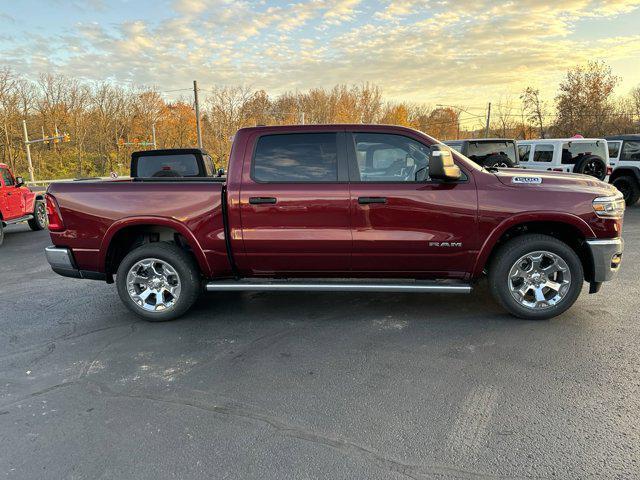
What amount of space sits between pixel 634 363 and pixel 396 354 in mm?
1855

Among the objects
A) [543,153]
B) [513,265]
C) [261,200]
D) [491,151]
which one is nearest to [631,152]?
[543,153]

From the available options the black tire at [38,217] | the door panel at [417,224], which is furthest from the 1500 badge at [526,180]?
the black tire at [38,217]

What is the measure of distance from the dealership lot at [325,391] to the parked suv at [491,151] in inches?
325

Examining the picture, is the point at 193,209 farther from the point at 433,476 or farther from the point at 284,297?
the point at 433,476

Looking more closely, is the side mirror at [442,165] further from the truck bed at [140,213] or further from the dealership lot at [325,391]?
the truck bed at [140,213]

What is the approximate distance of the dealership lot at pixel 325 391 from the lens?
2.44 meters

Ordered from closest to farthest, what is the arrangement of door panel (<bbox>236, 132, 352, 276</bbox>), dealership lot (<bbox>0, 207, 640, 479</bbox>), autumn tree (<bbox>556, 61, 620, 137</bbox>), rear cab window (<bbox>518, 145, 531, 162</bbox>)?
dealership lot (<bbox>0, 207, 640, 479</bbox>) < door panel (<bbox>236, 132, 352, 276</bbox>) < rear cab window (<bbox>518, 145, 531, 162</bbox>) < autumn tree (<bbox>556, 61, 620, 137</bbox>)

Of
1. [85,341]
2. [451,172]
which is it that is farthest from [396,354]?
[85,341]

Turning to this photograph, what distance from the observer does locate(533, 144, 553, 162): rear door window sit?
A: 12789mm

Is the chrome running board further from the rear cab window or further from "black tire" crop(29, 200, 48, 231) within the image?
the rear cab window

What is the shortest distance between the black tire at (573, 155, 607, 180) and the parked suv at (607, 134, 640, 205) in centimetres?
136

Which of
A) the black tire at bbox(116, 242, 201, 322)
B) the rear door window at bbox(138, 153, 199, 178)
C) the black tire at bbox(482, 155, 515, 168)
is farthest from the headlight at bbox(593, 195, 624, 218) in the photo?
the black tire at bbox(482, 155, 515, 168)

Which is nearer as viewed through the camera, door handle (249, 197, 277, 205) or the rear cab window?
door handle (249, 197, 277, 205)

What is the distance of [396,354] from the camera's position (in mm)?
3709
